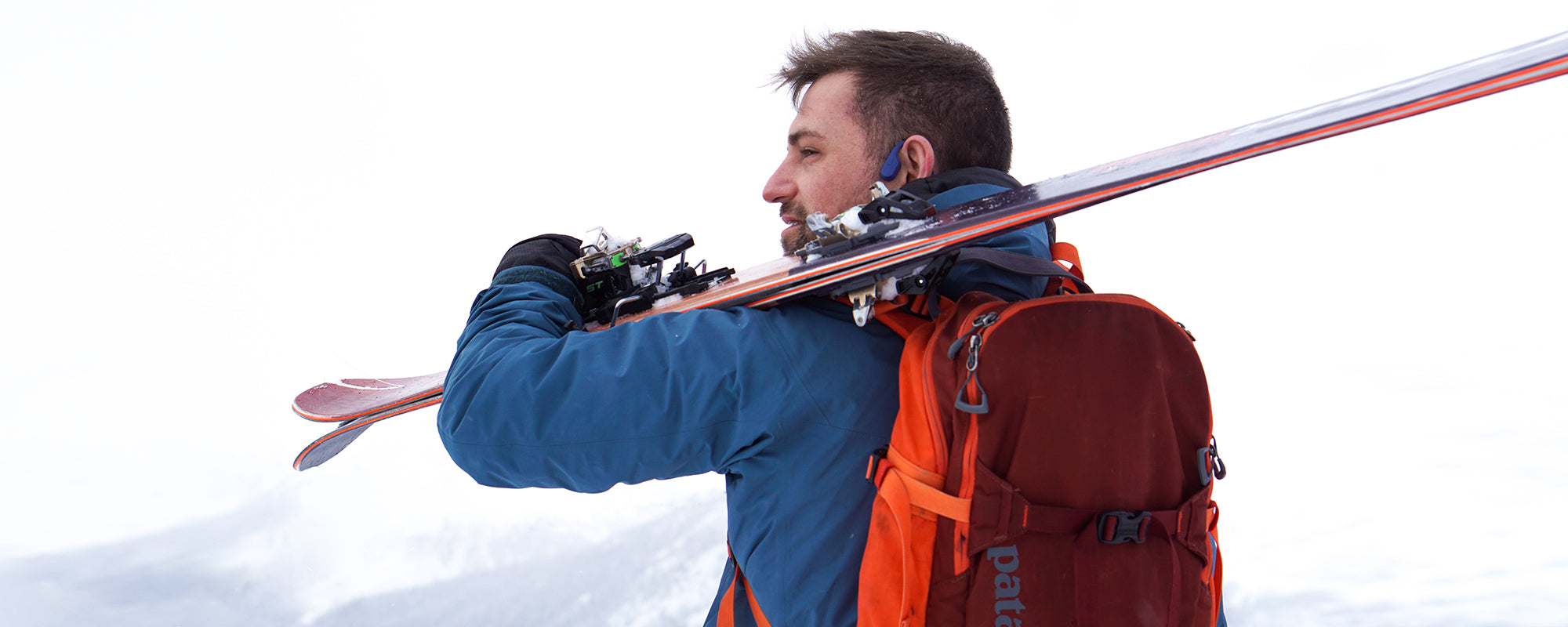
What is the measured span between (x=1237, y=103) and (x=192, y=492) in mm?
6020

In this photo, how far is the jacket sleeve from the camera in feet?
3.30

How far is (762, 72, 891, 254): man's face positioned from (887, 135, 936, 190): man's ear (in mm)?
48

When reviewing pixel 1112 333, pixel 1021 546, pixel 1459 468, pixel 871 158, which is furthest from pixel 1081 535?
pixel 1459 468

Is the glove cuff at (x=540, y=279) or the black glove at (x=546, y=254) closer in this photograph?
the glove cuff at (x=540, y=279)

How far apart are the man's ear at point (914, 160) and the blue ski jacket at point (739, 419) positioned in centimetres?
41

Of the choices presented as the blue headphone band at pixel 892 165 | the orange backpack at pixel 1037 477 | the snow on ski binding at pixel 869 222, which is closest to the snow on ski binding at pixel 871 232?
the snow on ski binding at pixel 869 222

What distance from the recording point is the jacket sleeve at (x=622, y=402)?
1.00 m

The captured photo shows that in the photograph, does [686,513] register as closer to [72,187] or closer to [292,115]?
[292,115]

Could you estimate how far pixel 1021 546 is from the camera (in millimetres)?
955

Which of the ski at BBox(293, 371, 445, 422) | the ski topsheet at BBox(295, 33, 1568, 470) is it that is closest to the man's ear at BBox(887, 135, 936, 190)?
the ski topsheet at BBox(295, 33, 1568, 470)

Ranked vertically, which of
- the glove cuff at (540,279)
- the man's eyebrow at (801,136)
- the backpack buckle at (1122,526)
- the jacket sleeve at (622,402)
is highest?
the man's eyebrow at (801,136)

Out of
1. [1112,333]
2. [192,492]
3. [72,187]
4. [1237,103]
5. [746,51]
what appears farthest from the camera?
[746,51]

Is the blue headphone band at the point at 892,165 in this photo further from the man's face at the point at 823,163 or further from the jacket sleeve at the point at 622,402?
the jacket sleeve at the point at 622,402

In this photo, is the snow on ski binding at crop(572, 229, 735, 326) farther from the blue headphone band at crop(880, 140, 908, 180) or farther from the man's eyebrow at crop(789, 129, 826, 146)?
the blue headphone band at crop(880, 140, 908, 180)
